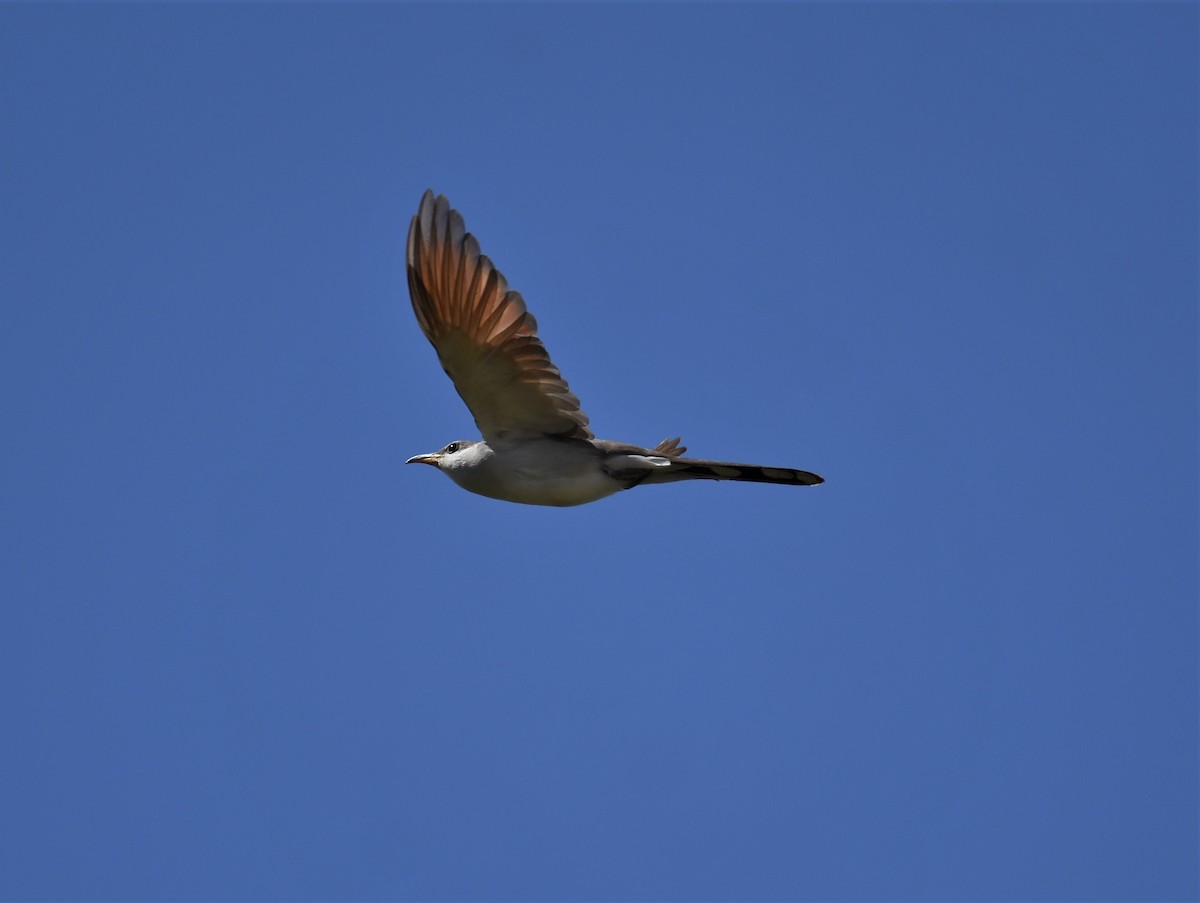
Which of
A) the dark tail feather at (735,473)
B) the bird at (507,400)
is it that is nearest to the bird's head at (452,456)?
the bird at (507,400)

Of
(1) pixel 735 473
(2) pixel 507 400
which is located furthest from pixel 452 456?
(1) pixel 735 473

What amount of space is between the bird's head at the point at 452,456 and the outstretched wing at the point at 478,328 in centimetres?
61

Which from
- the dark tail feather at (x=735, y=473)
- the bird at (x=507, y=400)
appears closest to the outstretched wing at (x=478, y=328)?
the bird at (x=507, y=400)

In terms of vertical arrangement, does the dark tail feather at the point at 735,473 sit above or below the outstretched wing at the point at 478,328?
below

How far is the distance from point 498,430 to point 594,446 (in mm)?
985

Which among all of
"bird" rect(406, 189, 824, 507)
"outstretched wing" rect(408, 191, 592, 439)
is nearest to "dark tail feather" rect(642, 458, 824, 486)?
"bird" rect(406, 189, 824, 507)

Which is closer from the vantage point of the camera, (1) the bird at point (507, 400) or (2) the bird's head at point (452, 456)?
(1) the bird at point (507, 400)

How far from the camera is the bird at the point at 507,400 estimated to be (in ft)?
40.3

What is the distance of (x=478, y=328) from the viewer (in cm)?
1250

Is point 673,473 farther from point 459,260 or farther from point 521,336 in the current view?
point 459,260

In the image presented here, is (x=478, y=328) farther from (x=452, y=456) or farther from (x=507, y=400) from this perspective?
(x=452, y=456)

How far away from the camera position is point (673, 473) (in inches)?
527

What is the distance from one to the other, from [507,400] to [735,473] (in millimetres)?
2368

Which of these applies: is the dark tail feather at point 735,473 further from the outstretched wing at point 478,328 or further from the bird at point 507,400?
the outstretched wing at point 478,328
